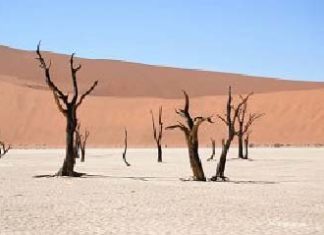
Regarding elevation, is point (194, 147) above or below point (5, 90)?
below

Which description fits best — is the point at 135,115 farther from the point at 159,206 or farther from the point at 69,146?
the point at 159,206

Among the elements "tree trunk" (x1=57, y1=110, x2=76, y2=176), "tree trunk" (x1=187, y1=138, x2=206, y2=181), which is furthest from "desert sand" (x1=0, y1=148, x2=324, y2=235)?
"tree trunk" (x1=57, y1=110, x2=76, y2=176)

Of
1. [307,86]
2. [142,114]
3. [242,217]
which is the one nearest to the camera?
[242,217]

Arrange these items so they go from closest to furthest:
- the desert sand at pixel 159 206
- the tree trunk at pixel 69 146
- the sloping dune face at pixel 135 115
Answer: the desert sand at pixel 159 206 < the tree trunk at pixel 69 146 < the sloping dune face at pixel 135 115

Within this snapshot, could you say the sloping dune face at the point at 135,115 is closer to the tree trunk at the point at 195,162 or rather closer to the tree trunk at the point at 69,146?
the tree trunk at the point at 69,146

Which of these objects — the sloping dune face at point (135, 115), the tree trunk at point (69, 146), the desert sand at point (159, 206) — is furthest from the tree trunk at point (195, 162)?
the sloping dune face at point (135, 115)

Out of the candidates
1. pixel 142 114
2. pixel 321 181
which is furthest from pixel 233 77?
pixel 321 181

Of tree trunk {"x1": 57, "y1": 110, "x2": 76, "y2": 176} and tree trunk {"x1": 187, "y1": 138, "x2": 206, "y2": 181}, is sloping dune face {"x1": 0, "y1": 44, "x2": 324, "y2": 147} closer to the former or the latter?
tree trunk {"x1": 57, "y1": 110, "x2": 76, "y2": 176}

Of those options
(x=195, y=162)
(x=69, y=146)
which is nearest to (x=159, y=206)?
(x=195, y=162)

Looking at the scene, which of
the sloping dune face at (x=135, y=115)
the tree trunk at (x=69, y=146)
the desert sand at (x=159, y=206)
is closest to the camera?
the desert sand at (x=159, y=206)

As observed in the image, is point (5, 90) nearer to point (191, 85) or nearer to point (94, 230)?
point (191, 85)

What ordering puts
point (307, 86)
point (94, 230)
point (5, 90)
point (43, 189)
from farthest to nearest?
point (307, 86) < point (5, 90) < point (43, 189) < point (94, 230)

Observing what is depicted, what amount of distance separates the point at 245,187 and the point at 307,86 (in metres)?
108

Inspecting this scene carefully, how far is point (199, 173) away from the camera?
21109 millimetres
